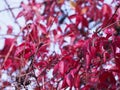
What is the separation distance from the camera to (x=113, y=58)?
1896mm

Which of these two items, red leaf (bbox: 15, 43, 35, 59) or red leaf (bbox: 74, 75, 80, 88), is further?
red leaf (bbox: 15, 43, 35, 59)

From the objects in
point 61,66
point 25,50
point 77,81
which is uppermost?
point 25,50

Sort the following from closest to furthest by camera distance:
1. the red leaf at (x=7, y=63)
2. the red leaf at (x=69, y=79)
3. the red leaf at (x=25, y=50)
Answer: the red leaf at (x=69, y=79)
the red leaf at (x=25, y=50)
the red leaf at (x=7, y=63)

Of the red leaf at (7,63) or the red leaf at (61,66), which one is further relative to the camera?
the red leaf at (7,63)

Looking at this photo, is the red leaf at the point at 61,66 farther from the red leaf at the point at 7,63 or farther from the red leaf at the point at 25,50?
the red leaf at the point at 7,63

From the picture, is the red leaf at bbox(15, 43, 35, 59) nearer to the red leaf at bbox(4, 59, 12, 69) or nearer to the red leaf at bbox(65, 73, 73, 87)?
the red leaf at bbox(4, 59, 12, 69)

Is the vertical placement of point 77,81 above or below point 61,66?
below

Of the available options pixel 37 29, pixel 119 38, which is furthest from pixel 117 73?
pixel 37 29

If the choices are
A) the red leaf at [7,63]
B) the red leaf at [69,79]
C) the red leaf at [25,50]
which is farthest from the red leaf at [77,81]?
the red leaf at [7,63]

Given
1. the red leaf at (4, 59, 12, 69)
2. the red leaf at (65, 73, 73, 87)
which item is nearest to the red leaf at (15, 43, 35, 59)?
the red leaf at (4, 59, 12, 69)

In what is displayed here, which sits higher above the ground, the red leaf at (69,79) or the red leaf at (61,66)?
the red leaf at (61,66)

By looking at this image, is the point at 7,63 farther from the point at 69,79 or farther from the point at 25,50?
the point at 69,79

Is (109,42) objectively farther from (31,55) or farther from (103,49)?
(31,55)

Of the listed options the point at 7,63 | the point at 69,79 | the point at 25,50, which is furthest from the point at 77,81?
the point at 7,63
